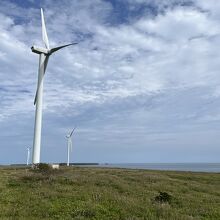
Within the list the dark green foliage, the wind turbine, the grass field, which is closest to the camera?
the grass field

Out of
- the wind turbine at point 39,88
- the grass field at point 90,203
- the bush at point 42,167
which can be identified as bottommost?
the grass field at point 90,203

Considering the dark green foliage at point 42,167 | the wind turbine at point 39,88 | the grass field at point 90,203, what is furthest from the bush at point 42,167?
the grass field at point 90,203

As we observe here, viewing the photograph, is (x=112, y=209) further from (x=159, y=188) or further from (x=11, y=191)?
(x=159, y=188)

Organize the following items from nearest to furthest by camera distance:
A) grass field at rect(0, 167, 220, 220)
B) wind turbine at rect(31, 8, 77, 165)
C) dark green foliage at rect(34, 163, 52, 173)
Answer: grass field at rect(0, 167, 220, 220) → dark green foliage at rect(34, 163, 52, 173) → wind turbine at rect(31, 8, 77, 165)

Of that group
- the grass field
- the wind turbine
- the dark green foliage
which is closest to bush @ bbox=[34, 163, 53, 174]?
the dark green foliage

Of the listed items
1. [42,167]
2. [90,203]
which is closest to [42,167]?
[42,167]

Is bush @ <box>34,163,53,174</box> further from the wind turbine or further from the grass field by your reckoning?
the grass field

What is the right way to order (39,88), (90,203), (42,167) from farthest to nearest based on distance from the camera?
(39,88) < (42,167) < (90,203)

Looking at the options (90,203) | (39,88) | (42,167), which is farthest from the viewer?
(39,88)

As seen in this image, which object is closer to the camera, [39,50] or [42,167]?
[42,167]

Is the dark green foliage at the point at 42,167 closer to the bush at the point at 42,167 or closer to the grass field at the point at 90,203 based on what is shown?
the bush at the point at 42,167

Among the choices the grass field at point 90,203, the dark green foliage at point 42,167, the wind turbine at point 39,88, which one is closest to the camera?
the grass field at point 90,203

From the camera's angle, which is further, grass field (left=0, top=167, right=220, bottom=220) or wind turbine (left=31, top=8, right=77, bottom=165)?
wind turbine (left=31, top=8, right=77, bottom=165)

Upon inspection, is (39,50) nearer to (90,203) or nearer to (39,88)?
(39,88)
